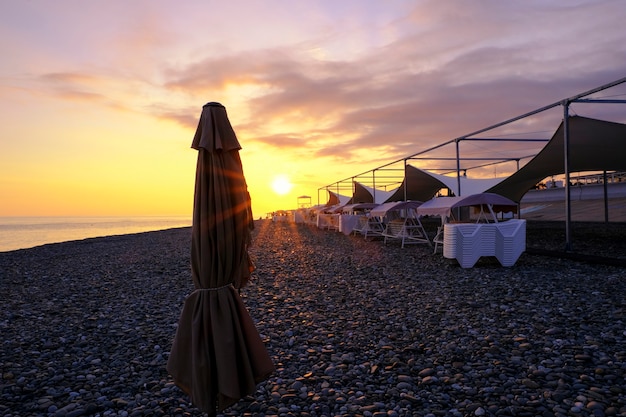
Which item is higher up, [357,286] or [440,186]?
[440,186]

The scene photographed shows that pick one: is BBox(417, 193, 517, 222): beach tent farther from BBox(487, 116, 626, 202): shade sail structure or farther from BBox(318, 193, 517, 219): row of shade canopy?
BBox(487, 116, 626, 202): shade sail structure

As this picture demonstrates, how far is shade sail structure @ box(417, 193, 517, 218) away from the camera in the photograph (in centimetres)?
1043

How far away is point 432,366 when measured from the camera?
12.5ft

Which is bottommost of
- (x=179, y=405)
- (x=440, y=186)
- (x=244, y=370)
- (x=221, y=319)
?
(x=179, y=405)

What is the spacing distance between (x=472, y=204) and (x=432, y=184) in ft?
46.4

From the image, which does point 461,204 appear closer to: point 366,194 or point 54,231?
point 366,194

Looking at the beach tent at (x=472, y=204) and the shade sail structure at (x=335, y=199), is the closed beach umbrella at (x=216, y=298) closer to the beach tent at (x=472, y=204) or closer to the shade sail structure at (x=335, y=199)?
the beach tent at (x=472, y=204)

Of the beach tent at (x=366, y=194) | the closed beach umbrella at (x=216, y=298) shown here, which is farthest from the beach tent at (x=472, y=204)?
the beach tent at (x=366, y=194)

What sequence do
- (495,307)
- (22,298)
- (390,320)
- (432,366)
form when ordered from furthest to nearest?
(22,298) → (495,307) → (390,320) → (432,366)

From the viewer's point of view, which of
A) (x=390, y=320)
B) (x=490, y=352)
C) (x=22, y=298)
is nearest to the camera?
(x=490, y=352)

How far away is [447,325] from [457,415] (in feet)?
7.11

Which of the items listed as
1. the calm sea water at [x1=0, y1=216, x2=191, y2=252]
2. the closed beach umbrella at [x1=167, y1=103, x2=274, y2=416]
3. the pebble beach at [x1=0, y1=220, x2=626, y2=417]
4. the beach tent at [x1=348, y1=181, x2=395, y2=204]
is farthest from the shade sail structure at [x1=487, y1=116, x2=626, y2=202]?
the calm sea water at [x1=0, y1=216, x2=191, y2=252]

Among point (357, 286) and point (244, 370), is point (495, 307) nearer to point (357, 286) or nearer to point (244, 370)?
point (357, 286)

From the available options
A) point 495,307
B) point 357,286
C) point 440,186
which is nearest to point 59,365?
point 357,286
